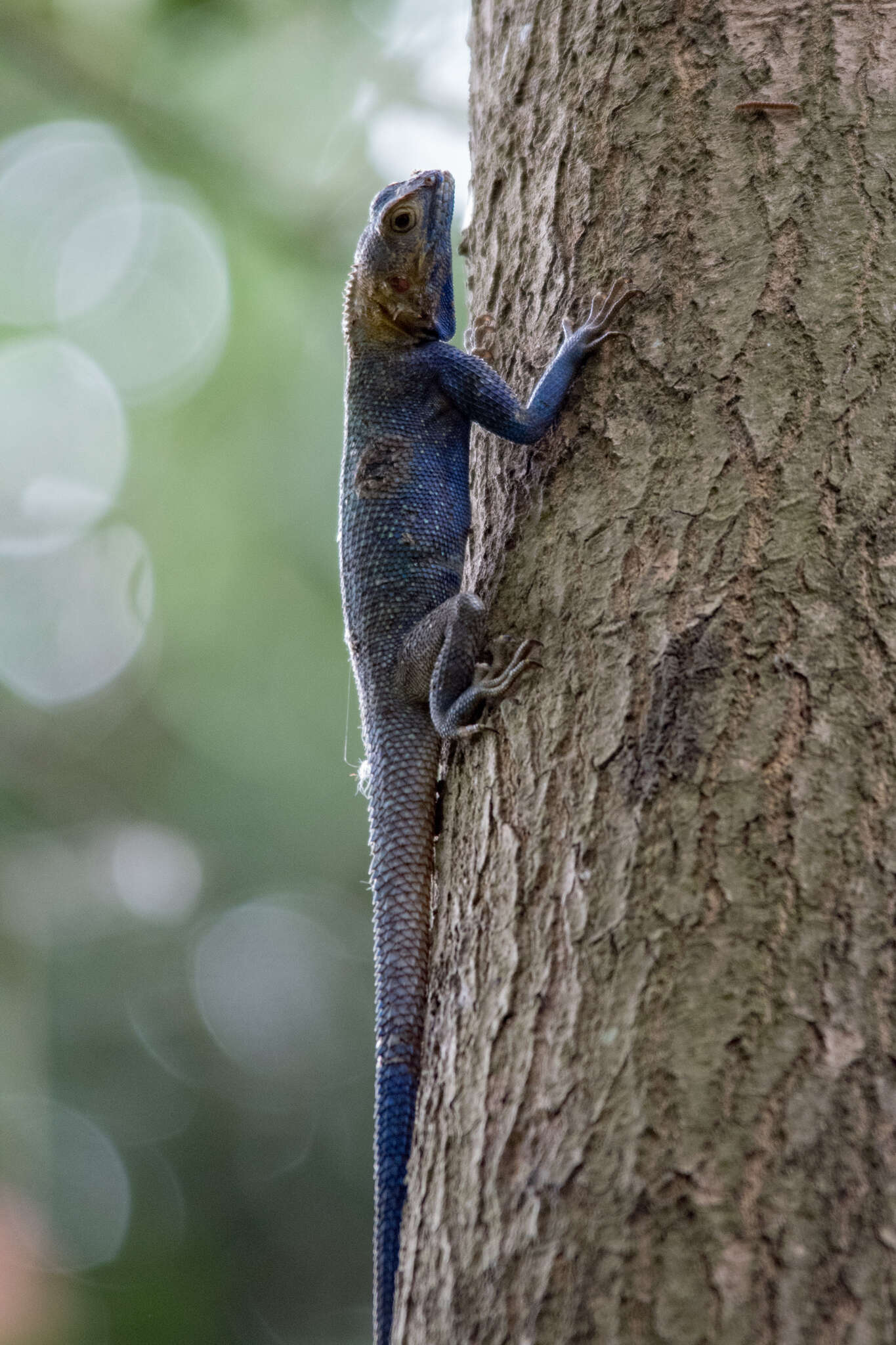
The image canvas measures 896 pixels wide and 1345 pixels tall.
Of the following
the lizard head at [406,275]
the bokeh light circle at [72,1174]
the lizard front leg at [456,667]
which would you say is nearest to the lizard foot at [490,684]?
the lizard front leg at [456,667]

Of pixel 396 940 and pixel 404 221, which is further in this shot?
pixel 404 221

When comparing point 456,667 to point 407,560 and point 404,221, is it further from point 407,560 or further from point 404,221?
point 404,221

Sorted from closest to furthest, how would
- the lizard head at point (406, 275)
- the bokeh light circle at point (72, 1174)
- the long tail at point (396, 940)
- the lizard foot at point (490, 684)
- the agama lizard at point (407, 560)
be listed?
1. the long tail at point (396, 940)
2. the lizard foot at point (490, 684)
3. the agama lizard at point (407, 560)
4. the lizard head at point (406, 275)
5. the bokeh light circle at point (72, 1174)

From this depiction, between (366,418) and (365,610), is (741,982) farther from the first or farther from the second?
(366,418)

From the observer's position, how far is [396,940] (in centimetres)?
276

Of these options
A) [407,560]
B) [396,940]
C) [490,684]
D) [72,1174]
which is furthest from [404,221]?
[72,1174]

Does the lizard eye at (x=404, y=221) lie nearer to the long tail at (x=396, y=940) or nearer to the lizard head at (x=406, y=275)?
the lizard head at (x=406, y=275)

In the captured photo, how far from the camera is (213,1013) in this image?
1085 cm

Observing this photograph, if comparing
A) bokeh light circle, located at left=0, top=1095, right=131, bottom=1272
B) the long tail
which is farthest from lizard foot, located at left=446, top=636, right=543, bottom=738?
bokeh light circle, located at left=0, top=1095, right=131, bottom=1272

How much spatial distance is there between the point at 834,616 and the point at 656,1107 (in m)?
0.97

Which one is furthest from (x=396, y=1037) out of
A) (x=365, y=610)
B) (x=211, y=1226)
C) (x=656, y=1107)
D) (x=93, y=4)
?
(x=211, y=1226)

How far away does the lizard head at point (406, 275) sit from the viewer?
12.5 ft

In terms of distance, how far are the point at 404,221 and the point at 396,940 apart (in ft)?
8.36

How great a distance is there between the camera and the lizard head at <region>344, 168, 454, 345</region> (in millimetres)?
3814
